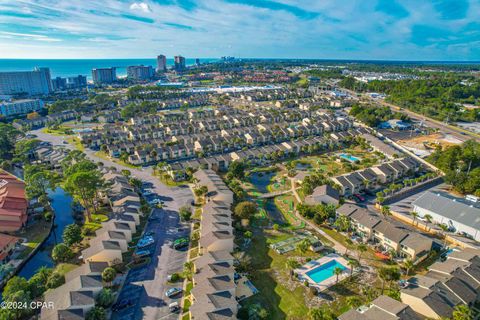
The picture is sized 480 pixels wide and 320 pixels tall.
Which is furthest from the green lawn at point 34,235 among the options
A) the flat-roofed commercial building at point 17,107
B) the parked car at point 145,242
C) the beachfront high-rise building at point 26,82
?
A: the beachfront high-rise building at point 26,82

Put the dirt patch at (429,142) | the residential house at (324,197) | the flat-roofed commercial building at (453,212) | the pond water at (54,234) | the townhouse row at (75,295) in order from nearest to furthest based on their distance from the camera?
the townhouse row at (75,295), the pond water at (54,234), the flat-roofed commercial building at (453,212), the residential house at (324,197), the dirt patch at (429,142)

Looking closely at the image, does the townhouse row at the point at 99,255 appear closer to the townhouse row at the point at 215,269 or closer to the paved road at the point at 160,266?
the paved road at the point at 160,266

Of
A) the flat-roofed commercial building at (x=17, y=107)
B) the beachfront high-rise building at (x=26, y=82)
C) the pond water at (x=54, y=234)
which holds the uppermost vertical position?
the beachfront high-rise building at (x=26, y=82)

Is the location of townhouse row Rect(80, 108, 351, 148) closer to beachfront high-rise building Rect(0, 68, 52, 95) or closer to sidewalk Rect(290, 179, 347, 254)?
sidewalk Rect(290, 179, 347, 254)

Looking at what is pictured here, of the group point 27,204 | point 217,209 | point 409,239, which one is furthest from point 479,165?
point 27,204

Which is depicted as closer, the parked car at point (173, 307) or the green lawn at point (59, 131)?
the parked car at point (173, 307)

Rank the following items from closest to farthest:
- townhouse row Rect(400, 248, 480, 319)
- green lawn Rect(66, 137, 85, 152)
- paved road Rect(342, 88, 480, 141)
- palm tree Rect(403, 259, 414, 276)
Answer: townhouse row Rect(400, 248, 480, 319)
palm tree Rect(403, 259, 414, 276)
green lawn Rect(66, 137, 85, 152)
paved road Rect(342, 88, 480, 141)

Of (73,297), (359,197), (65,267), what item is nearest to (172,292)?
(73,297)

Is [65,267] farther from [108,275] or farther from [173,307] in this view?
[173,307]

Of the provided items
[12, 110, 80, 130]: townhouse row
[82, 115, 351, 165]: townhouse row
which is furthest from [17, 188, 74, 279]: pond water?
[12, 110, 80, 130]: townhouse row
